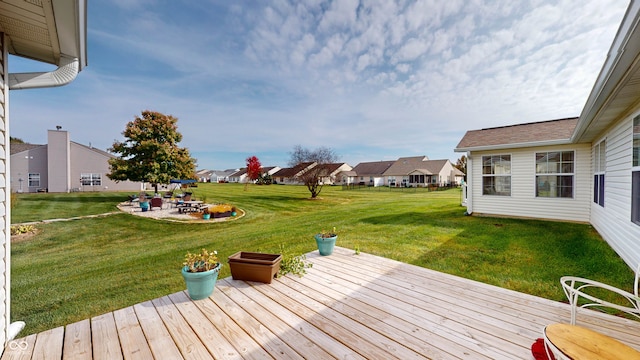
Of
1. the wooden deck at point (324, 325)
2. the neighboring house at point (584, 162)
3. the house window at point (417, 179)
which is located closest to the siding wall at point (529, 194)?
the neighboring house at point (584, 162)

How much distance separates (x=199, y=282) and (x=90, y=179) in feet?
107

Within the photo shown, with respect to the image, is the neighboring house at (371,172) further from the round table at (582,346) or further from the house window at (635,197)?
the round table at (582,346)

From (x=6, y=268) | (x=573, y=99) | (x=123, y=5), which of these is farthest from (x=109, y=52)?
(x=573, y=99)

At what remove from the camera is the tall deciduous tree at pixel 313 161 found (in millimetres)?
20953

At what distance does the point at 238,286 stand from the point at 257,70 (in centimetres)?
1269

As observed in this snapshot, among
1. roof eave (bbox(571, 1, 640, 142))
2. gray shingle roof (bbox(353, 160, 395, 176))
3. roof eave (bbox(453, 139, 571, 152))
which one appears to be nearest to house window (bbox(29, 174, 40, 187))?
roof eave (bbox(453, 139, 571, 152))

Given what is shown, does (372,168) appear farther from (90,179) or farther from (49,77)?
(49,77)

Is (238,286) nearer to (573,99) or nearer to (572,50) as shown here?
(572,50)

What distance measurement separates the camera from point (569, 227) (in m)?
7.58

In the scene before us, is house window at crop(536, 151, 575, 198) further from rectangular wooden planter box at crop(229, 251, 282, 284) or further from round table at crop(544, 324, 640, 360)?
rectangular wooden planter box at crop(229, 251, 282, 284)

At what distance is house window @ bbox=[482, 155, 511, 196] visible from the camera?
9.44m

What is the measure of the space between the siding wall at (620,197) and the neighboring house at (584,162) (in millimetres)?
19

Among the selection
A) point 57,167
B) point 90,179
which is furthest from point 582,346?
point 57,167

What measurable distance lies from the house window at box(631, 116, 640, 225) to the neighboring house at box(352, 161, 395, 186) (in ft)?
134
